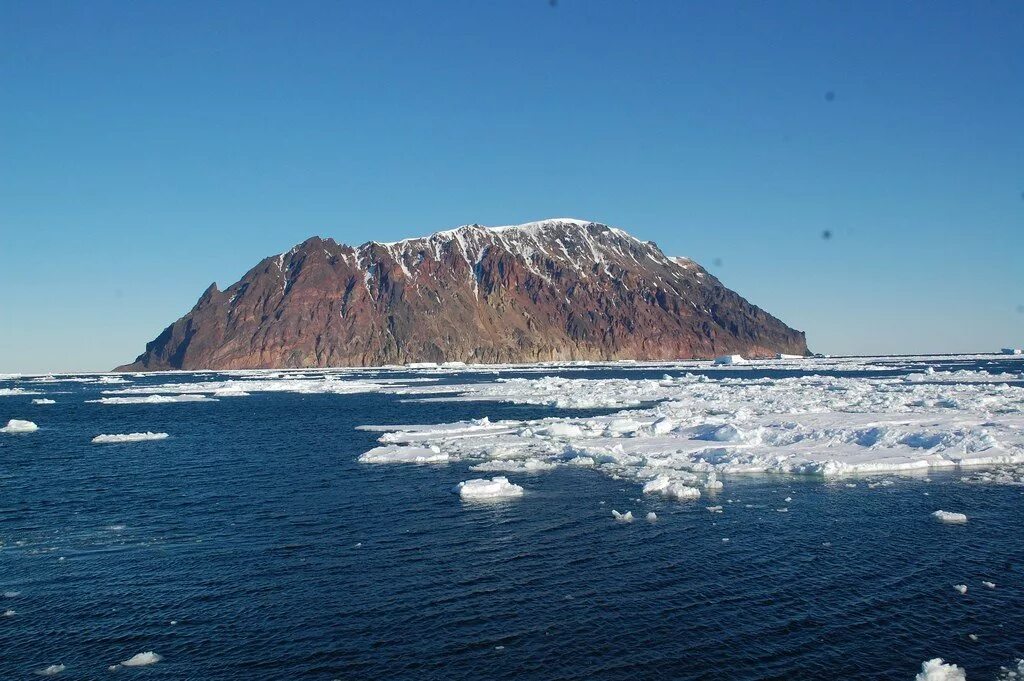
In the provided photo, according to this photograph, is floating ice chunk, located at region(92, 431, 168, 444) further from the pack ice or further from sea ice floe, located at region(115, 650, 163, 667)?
sea ice floe, located at region(115, 650, 163, 667)

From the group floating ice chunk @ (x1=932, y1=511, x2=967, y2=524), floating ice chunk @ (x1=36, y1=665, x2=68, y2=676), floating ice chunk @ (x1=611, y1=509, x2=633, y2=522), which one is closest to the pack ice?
floating ice chunk @ (x1=611, y1=509, x2=633, y2=522)

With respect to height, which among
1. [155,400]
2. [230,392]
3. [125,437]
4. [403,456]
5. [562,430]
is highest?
[230,392]

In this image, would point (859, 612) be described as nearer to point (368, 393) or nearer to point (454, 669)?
point (454, 669)

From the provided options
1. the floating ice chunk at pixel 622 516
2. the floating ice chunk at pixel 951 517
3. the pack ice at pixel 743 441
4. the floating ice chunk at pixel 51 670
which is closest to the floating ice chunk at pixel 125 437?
the pack ice at pixel 743 441

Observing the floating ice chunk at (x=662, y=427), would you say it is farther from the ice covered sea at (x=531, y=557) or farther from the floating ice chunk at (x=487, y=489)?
the floating ice chunk at (x=487, y=489)

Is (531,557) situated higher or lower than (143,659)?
higher

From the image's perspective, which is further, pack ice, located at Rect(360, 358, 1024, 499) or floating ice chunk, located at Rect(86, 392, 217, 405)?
floating ice chunk, located at Rect(86, 392, 217, 405)

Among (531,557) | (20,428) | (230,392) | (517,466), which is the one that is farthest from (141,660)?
(230,392)

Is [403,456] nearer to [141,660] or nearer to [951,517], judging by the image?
[141,660]
